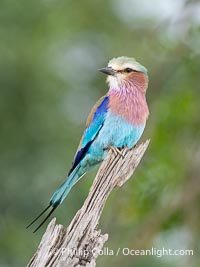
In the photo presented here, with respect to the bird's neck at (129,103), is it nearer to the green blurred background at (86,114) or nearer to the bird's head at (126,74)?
the bird's head at (126,74)

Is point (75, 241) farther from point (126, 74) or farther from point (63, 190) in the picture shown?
point (126, 74)

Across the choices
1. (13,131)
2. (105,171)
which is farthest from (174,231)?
(13,131)

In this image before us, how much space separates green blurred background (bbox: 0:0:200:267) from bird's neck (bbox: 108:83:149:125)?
671 mm

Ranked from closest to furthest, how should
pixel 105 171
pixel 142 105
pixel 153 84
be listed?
1. pixel 105 171
2. pixel 142 105
3. pixel 153 84

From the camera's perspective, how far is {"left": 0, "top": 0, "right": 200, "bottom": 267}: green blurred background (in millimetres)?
6258

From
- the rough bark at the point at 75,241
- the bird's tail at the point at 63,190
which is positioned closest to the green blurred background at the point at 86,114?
the bird's tail at the point at 63,190

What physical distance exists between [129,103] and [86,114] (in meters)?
5.74

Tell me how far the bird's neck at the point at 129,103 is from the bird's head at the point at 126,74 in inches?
0.6

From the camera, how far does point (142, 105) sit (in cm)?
566

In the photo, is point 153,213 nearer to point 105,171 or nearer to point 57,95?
point 105,171

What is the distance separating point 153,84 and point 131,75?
3.20 feet

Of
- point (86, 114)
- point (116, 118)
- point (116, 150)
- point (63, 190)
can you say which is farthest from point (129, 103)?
point (86, 114)

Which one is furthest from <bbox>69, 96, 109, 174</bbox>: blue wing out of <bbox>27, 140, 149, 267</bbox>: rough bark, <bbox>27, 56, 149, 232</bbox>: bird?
<bbox>27, 140, 149, 267</bbox>: rough bark

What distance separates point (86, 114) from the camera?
1141 cm
